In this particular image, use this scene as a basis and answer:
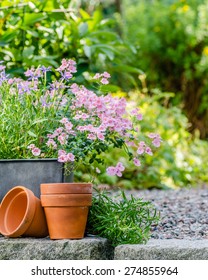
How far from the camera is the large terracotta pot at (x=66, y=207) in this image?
244cm

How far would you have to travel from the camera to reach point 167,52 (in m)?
8.62

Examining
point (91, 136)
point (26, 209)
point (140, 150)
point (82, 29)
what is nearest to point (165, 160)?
point (82, 29)

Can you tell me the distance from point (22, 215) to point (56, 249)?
33 cm

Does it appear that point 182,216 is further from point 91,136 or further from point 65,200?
point 65,200

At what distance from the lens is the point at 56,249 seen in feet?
7.88

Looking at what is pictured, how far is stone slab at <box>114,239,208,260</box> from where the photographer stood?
7.36 feet

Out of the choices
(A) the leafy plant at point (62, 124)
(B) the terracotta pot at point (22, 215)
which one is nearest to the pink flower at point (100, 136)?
(A) the leafy plant at point (62, 124)

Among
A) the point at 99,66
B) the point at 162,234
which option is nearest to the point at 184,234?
the point at 162,234

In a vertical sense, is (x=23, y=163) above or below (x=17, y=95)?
below

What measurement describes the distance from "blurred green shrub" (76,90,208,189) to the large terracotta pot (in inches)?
98.2

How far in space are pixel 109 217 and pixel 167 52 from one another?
20.7ft

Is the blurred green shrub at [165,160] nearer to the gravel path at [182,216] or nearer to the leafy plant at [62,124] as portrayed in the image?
the gravel path at [182,216]

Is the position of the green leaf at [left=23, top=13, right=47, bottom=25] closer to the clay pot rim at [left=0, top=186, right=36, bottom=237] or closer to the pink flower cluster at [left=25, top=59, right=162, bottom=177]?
the pink flower cluster at [left=25, top=59, right=162, bottom=177]
